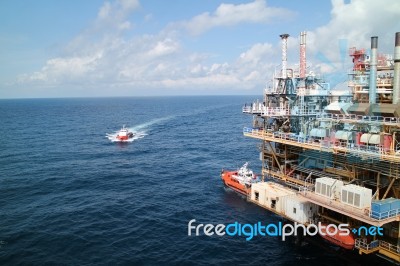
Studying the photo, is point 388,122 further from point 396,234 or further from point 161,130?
point 161,130

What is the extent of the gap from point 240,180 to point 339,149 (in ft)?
89.3

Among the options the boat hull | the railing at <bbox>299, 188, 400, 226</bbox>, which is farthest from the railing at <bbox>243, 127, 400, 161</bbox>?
the boat hull

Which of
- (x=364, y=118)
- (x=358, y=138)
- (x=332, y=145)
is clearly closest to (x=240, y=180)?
(x=332, y=145)

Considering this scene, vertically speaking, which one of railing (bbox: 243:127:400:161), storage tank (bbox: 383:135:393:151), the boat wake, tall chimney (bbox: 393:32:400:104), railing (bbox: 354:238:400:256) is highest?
tall chimney (bbox: 393:32:400:104)

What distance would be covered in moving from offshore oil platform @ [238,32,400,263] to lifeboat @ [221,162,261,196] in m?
1.25

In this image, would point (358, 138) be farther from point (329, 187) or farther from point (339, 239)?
point (339, 239)

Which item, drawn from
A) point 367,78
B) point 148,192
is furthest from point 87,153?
point 367,78

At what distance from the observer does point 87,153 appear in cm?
10194

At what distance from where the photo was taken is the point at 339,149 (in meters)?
43.8

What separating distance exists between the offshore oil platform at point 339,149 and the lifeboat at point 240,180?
1.25 meters

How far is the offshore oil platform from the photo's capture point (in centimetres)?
3944

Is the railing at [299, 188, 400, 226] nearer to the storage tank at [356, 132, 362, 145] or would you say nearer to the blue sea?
the blue sea

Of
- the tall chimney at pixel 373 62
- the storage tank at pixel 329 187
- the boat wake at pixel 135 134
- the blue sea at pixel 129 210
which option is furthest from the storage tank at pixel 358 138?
the boat wake at pixel 135 134

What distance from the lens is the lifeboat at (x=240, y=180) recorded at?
67125 mm
